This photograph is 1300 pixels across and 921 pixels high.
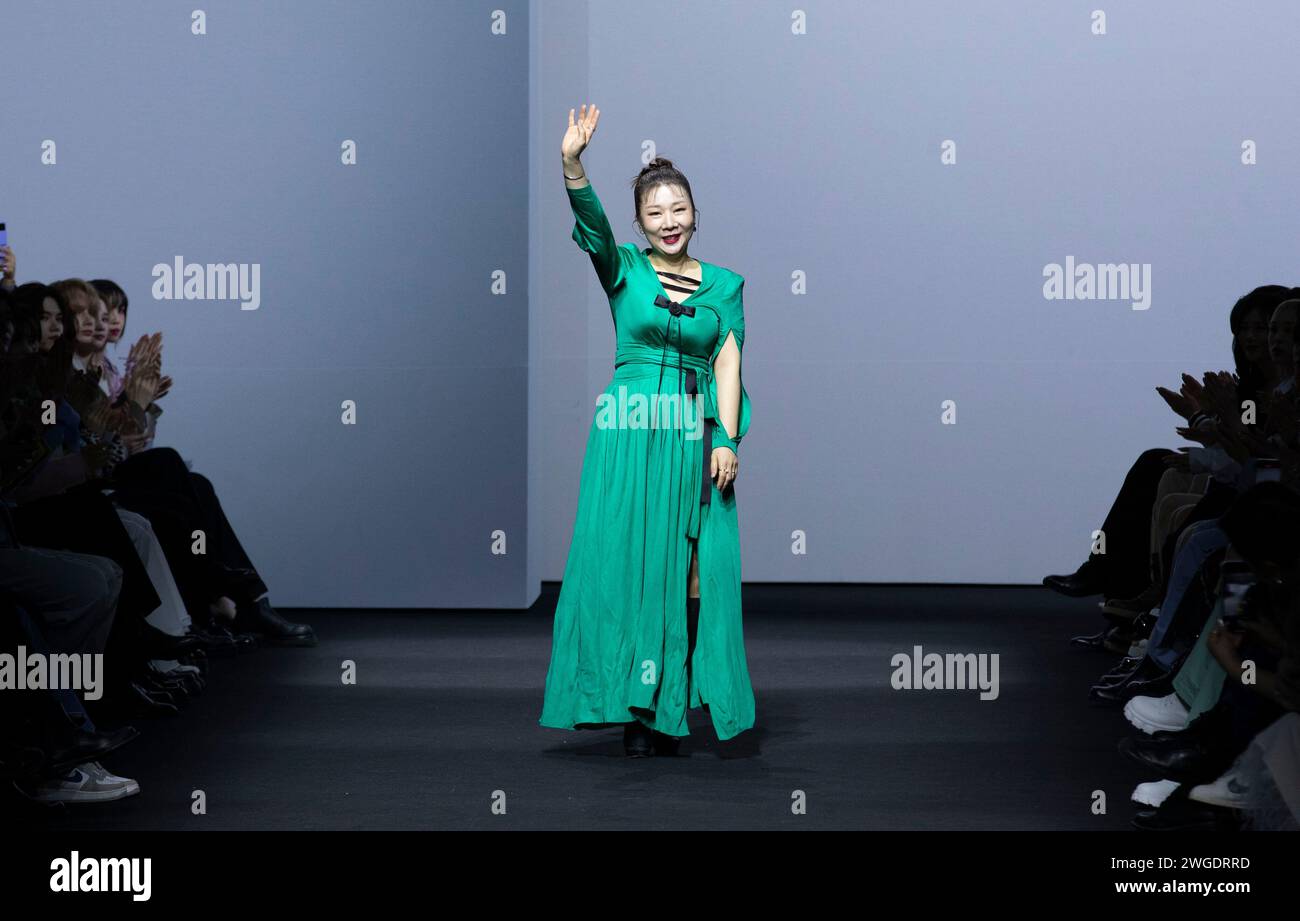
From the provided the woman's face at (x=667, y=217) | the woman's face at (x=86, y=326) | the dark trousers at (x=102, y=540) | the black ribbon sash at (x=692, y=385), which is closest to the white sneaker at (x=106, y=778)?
the dark trousers at (x=102, y=540)

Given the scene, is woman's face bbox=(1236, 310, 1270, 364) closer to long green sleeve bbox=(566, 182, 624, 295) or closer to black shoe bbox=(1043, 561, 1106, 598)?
black shoe bbox=(1043, 561, 1106, 598)

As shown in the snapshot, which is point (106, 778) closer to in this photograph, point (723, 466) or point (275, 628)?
point (723, 466)

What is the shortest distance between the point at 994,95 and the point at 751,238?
49.9 inches

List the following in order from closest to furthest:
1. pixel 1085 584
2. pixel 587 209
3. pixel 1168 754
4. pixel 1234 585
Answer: pixel 1234 585, pixel 1168 754, pixel 587 209, pixel 1085 584

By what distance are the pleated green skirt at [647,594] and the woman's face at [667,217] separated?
11.6 inches

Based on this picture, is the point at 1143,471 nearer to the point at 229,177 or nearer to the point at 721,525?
the point at 721,525

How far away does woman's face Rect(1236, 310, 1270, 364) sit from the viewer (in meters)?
4.73

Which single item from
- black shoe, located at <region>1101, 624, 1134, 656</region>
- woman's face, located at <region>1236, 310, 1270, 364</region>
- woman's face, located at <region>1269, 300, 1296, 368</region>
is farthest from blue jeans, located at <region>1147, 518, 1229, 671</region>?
black shoe, located at <region>1101, 624, 1134, 656</region>

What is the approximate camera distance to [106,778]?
333 cm

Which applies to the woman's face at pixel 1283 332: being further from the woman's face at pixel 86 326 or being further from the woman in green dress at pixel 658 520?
the woman's face at pixel 86 326

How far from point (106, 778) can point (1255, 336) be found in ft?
11.1

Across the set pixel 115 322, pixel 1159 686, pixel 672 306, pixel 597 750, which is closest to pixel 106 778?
pixel 597 750
